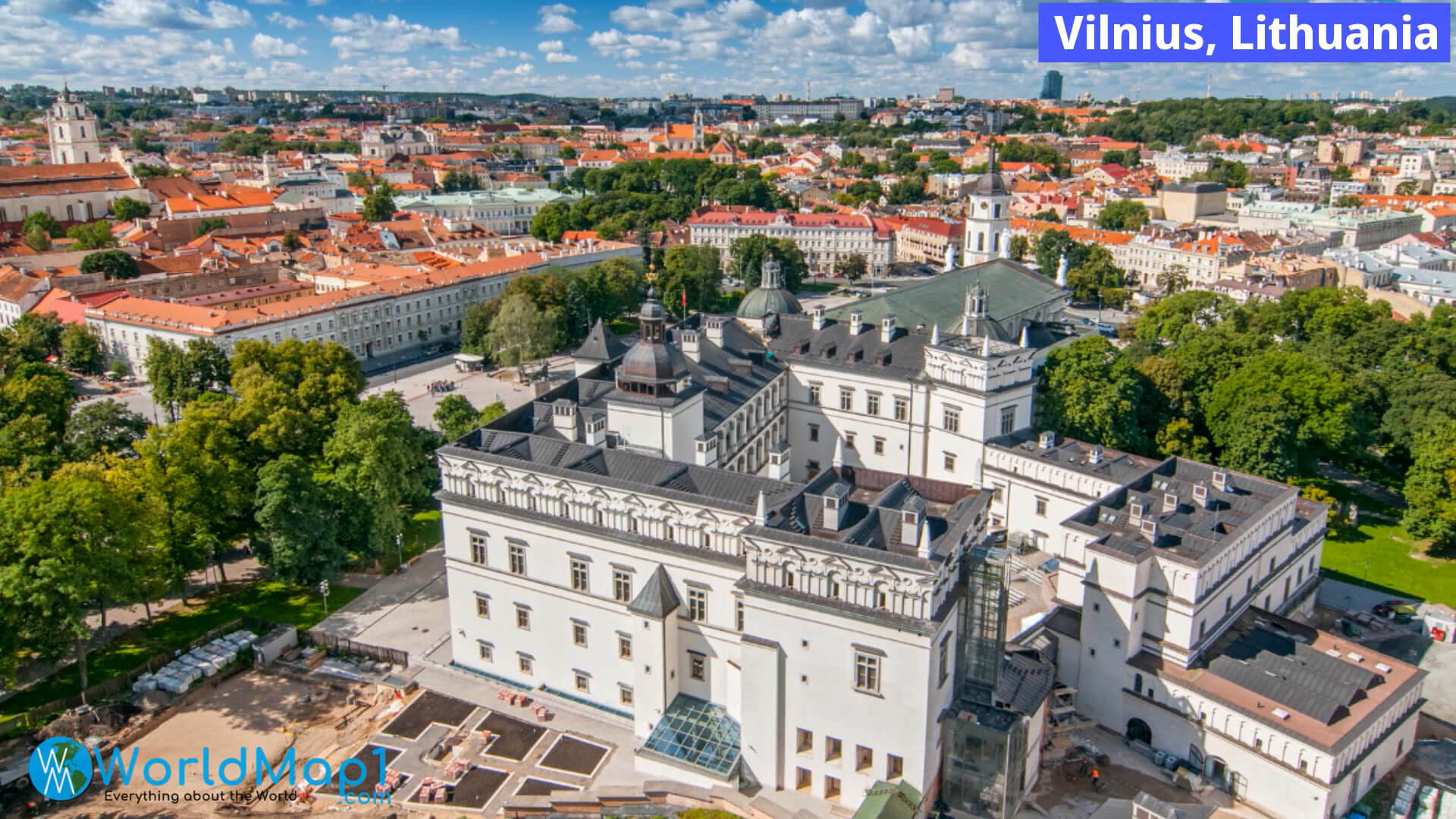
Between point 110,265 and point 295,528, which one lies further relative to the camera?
point 110,265

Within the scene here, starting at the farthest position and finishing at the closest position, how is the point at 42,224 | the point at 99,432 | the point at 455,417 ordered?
the point at 42,224 → the point at 455,417 → the point at 99,432

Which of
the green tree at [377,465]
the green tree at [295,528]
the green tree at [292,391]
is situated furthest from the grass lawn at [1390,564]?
the green tree at [292,391]

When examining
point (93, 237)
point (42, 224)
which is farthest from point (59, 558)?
point (42, 224)

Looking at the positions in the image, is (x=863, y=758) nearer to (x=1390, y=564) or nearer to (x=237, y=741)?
(x=237, y=741)

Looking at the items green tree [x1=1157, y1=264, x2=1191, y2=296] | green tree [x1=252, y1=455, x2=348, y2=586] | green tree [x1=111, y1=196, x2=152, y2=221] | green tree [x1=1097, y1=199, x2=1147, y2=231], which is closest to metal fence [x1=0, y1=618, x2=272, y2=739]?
green tree [x1=252, y1=455, x2=348, y2=586]

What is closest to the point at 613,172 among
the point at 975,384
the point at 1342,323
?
the point at 1342,323

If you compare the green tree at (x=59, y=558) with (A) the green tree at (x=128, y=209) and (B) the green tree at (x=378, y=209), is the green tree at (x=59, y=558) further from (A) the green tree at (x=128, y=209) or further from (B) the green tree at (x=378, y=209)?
(A) the green tree at (x=128, y=209)
